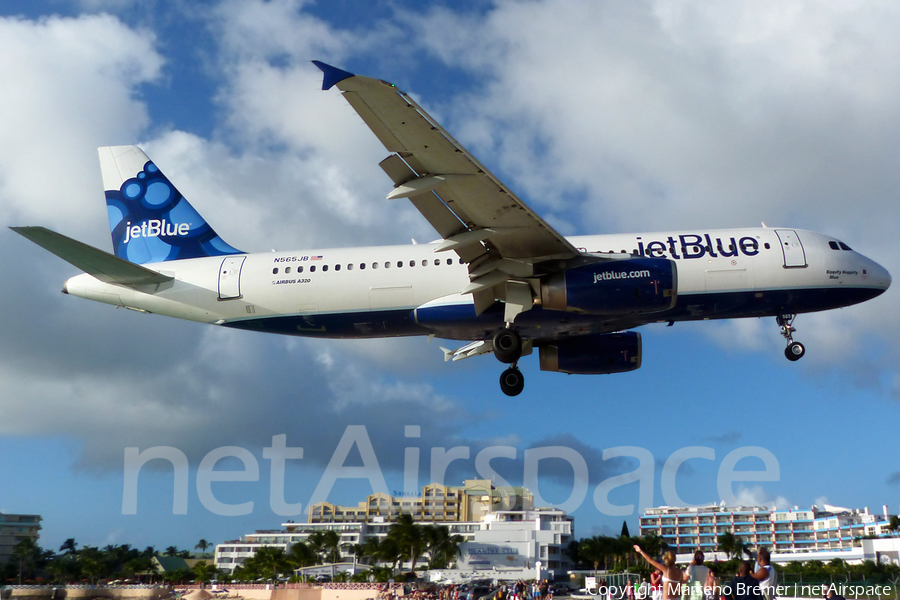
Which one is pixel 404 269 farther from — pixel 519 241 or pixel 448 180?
pixel 448 180

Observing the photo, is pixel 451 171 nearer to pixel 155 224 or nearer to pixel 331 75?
pixel 331 75

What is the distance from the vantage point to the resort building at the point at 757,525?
161000mm

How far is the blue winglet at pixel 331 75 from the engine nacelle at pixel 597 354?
15473 mm

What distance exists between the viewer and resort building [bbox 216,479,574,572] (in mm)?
101000

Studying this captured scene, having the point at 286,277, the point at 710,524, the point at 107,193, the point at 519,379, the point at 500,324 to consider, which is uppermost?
the point at 107,193

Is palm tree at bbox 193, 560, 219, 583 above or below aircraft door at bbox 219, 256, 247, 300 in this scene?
below

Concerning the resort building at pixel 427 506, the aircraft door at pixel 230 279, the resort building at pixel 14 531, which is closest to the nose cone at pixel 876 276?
the aircraft door at pixel 230 279

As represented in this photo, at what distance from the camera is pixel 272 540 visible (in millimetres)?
131000

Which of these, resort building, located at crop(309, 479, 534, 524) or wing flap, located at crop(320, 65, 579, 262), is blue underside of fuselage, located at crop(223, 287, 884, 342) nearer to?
wing flap, located at crop(320, 65, 579, 262)

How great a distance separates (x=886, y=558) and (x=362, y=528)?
76.9 metres

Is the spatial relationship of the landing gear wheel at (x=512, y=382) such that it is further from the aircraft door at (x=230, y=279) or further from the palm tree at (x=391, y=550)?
the palm tree at (x=391, y=550)

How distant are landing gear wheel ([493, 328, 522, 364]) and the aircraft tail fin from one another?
11.7 meters

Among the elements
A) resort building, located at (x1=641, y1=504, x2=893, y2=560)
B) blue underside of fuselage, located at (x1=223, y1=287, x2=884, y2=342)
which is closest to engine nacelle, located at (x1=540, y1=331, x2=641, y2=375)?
blue underside of fuselage, located at (x1=223, y1=287, x2=884, y2=342)

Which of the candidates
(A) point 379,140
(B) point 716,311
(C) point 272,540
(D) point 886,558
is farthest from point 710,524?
(A) point 379,140
